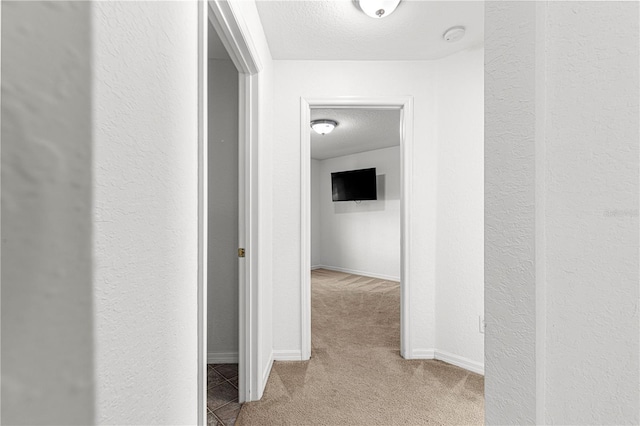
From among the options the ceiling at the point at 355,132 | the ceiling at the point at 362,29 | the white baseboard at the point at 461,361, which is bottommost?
the white baseboard at the point at 461,361

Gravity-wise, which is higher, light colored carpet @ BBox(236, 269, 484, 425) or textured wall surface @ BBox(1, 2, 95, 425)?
textured wall surface @ BBox(1, 2, 95, 425)

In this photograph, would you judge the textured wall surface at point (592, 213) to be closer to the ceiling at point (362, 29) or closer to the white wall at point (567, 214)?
the white wall at point (567, 214)

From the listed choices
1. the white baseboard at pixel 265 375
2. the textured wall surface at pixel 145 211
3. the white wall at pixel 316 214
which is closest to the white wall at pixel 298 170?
the white baseboard at pixel 265 375

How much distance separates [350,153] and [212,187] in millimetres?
4137

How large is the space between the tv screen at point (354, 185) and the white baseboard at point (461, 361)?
357cm

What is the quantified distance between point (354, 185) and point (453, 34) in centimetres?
388

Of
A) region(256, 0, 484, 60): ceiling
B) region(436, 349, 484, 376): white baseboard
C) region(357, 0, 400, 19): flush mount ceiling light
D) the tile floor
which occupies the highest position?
region(256, 0, 484, 60): ceiling

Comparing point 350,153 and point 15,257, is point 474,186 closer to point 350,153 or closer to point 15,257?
point 15,257

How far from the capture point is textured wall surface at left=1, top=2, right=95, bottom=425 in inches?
12.9

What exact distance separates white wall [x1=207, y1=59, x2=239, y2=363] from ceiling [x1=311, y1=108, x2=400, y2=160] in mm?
1430

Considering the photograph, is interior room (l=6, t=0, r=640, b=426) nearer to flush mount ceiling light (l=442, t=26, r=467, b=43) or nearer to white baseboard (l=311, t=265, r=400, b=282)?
flush mount ceiling light (l=442, t=26, r=467, b=43)

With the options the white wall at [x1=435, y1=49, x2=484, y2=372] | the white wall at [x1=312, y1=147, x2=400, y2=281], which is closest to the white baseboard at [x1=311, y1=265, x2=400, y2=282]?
the white wall at [x1=312, y1=147, x2=400, y2=281]

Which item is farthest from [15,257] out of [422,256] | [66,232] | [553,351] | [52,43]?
[422,256]

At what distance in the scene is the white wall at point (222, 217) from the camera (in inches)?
84.9
